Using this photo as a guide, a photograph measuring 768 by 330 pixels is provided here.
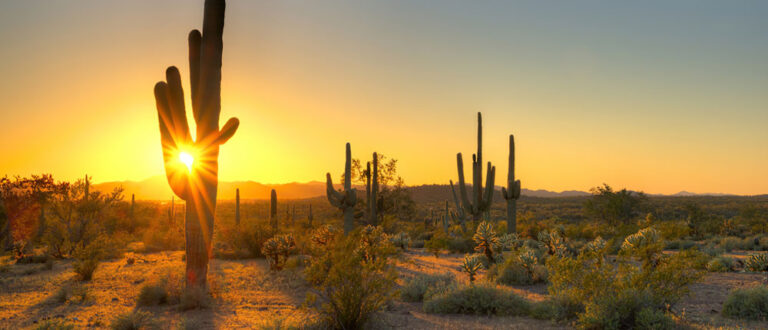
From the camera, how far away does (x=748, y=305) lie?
8125 millimetres

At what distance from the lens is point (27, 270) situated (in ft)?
51.3

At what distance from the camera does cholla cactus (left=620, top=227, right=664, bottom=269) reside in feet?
27.0

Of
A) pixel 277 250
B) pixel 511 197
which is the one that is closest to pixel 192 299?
pixel 277 250

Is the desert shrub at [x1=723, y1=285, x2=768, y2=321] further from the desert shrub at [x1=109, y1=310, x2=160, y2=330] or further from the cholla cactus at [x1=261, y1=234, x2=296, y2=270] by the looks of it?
the cholla cactus at [x1=261, y1=234, x2=296, y2=270]

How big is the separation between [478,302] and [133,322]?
6.39 m

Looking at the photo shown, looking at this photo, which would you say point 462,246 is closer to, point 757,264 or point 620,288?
point 757,264

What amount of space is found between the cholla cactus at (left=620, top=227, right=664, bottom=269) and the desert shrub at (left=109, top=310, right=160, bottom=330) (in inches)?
342

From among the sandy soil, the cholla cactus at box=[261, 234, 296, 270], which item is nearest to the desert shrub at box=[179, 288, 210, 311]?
the sandy soil

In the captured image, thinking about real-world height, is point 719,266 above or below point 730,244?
above

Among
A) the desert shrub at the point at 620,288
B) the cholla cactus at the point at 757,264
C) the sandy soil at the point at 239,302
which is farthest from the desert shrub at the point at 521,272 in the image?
the cholla cactus at the point at 757,264

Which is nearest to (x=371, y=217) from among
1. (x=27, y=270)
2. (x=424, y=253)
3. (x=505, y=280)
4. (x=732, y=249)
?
(x=424, y=253)

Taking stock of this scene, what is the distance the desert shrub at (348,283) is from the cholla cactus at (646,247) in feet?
14.5

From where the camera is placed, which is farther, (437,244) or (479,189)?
(479,189)

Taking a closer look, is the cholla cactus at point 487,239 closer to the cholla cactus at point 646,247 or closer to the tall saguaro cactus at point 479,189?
the cholla cactus at point 646,247
